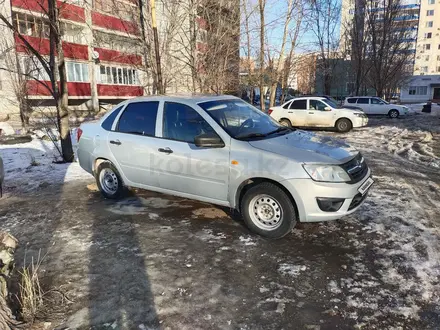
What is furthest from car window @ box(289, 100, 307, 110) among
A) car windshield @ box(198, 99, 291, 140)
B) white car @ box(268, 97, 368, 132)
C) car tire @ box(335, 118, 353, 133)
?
car windshield @ box(198, 99, 291, 140)

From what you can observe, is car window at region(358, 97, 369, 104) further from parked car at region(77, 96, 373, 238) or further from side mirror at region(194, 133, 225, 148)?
side mirror at region(194, 133, 225, 148)

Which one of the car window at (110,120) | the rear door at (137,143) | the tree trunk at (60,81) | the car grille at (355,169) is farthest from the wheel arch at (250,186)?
the tree trunk at (60,81)

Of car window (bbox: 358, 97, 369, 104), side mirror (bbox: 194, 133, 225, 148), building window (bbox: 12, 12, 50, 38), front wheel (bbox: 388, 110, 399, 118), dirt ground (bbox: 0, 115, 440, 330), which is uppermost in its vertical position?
building window (bbox: 12, 12, 50, 38)

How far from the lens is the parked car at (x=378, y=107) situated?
23156 millimetres

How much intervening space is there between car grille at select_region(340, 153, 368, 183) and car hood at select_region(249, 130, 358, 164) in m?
0.06

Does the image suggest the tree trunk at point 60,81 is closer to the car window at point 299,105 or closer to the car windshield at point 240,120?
the car windshield at point 240,120

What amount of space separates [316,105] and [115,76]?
23.6 m

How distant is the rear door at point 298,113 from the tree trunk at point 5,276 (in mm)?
14616

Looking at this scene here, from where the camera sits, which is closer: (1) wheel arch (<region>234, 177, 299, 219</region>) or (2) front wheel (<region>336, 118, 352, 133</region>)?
(1) wheel arch (<region>234, 177, 299, 219</region>)

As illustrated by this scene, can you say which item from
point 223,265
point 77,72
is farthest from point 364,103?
point 77,72

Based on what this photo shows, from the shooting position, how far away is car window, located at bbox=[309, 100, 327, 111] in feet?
51.5

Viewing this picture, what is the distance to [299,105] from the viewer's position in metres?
16.1

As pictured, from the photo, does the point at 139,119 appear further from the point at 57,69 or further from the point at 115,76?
the point at 115,76

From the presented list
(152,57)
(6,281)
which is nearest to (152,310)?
(6,281)
